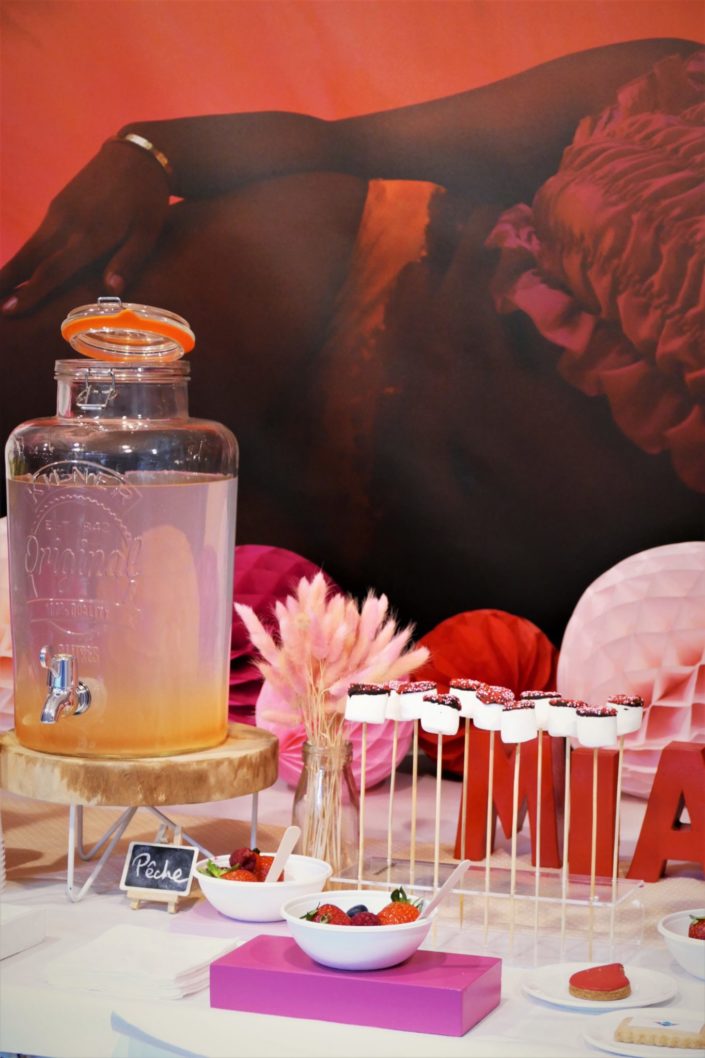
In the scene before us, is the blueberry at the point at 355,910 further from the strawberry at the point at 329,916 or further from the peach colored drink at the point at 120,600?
the peach colored drink at the point at 120,600

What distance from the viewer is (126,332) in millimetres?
1528

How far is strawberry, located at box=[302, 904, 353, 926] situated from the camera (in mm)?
1218

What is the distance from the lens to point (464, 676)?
197 centimetres

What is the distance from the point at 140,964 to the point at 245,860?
198mm

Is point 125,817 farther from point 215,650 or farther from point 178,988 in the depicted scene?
point 178,988

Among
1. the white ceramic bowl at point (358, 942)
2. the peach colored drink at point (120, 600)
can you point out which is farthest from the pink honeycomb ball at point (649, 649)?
the white ceramic bowl at point (358, 942)

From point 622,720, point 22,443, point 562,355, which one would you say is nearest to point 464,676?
point 562,355

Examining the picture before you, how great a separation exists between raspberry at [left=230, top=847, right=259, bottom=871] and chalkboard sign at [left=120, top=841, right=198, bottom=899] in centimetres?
4

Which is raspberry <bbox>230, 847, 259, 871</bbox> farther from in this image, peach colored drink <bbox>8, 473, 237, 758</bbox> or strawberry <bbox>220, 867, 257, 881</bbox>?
peach colored drink <bbox>8, 473, 237, 758</bbox>

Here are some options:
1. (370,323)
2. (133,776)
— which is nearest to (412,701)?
(133,776)

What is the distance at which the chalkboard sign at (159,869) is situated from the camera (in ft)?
4.81

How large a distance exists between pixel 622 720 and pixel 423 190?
942 millimetres

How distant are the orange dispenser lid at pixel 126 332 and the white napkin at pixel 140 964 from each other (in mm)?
579

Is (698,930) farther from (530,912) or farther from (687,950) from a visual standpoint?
(530,912)
